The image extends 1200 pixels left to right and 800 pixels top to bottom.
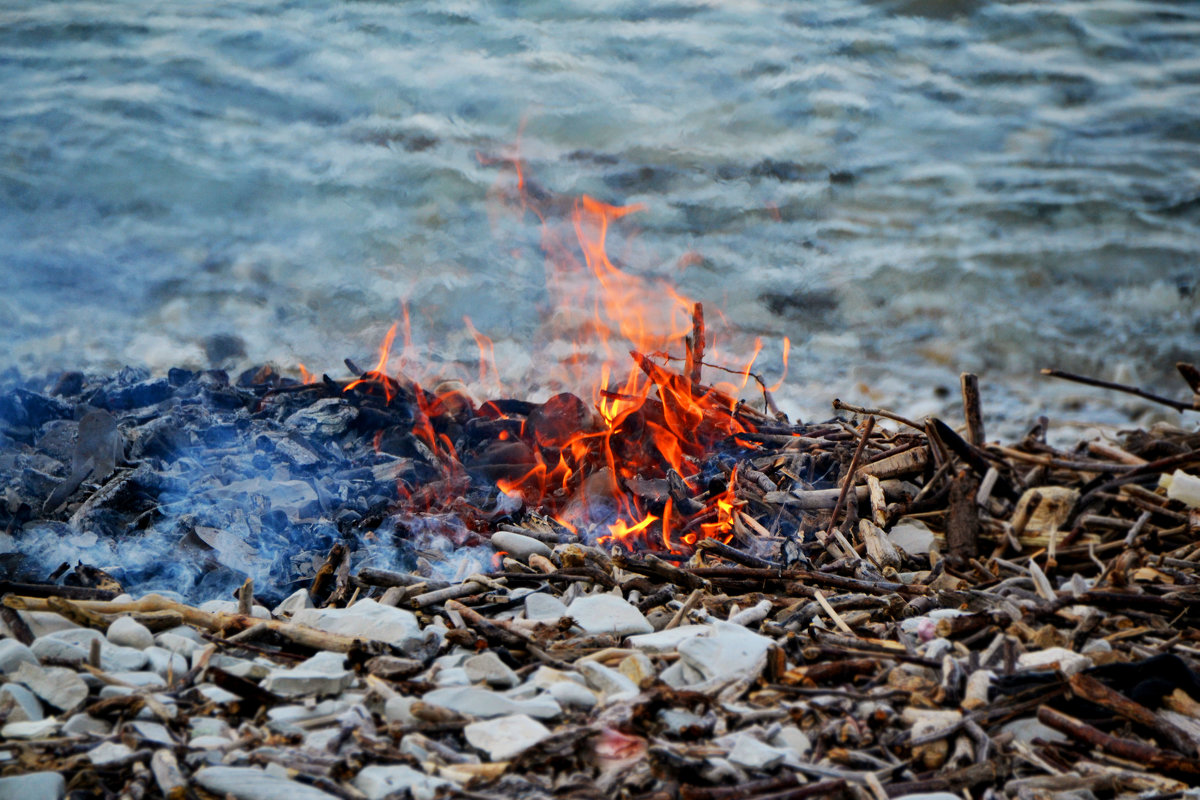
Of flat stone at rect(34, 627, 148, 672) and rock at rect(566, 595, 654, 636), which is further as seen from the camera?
rock at rect(566, 595, 654, 636)

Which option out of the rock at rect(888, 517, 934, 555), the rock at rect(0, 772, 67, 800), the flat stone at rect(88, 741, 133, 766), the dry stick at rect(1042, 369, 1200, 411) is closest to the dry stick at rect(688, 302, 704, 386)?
the rock at rect(888, 517, 934, 555)

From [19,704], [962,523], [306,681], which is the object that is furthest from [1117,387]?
[19,704]

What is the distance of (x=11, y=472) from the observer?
15.7ft

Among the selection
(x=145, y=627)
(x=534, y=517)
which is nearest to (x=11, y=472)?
(x=145, y=627)

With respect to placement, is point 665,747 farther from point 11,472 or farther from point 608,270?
point 608,270

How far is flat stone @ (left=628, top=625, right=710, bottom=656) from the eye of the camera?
2.89 meters

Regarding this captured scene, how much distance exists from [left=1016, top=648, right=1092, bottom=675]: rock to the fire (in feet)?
5.80

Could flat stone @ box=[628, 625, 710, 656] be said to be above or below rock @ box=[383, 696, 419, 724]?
below

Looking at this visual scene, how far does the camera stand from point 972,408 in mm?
4723

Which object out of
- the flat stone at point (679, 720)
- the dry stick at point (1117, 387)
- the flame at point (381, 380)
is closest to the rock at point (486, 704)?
the flat stone at point (679, 720)

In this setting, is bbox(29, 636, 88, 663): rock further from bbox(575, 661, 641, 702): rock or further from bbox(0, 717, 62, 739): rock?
bbox(575, 661, 641, 702): rock

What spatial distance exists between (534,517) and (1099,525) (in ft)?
8.75

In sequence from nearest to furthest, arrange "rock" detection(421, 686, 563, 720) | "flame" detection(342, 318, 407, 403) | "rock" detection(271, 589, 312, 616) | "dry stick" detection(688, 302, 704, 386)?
"rock" detection(421, 686, 563, 720) < "rock" detection(271, 589, 312, 616) < "dry stick" detection(688, 302, 704, 386) < "flame" detection(342, 318, 407, 403)

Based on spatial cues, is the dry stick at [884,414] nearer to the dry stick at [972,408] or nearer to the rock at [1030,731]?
the dry stick at [972,408]
